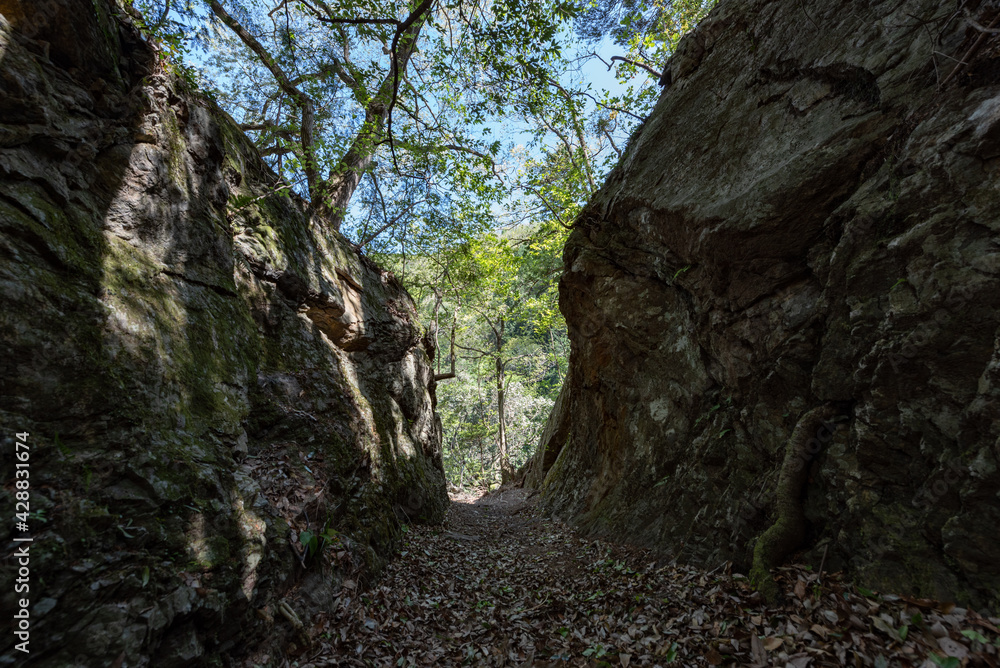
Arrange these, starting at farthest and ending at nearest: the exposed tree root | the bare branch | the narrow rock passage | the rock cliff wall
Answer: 1. the bare branch
2. the exposed tree root
3. the rock cliff wall
4. the narrow rock passage

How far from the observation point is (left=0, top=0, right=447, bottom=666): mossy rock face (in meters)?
3.02

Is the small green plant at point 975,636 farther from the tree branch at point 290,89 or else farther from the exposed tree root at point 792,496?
the tree branch at point 290,89

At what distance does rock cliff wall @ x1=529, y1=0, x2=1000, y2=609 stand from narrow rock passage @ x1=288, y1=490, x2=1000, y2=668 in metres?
0.37

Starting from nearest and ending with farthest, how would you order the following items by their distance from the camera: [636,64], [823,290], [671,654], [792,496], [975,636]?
1. [975,636]
2. [671,654]
3. [792,496]
4. [823,290]
5. [636,64]

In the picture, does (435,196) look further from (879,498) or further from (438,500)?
(879,498)

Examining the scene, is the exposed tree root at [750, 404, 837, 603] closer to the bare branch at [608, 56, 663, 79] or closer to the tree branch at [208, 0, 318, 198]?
the tree branch at [208, 0, 318, 198]

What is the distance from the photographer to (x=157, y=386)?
4.11 meters

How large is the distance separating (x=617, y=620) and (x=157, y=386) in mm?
5448

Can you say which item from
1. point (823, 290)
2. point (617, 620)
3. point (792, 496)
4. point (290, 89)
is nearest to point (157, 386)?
point (617, 620)

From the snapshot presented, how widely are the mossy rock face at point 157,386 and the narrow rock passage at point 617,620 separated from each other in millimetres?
663

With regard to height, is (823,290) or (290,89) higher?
(290,89)

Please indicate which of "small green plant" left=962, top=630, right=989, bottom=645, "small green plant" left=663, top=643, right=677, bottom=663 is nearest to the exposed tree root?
"small green plant" left=663, top=643, right=677, bottom=663

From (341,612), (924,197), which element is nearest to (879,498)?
(924,197)

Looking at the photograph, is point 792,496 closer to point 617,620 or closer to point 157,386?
point 617,620
